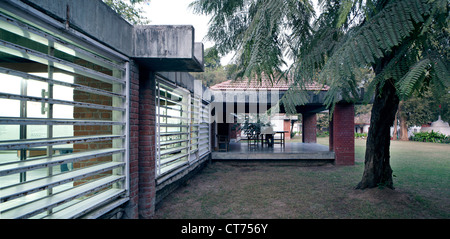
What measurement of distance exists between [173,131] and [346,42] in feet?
14.0

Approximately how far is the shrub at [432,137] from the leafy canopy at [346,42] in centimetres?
2914

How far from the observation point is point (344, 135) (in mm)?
9844

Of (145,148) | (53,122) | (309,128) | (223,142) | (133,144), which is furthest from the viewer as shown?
(309,128)

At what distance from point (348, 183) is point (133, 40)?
6.45m

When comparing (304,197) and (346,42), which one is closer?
(346,42)

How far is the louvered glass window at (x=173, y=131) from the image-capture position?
4.66 metres

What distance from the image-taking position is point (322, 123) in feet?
118

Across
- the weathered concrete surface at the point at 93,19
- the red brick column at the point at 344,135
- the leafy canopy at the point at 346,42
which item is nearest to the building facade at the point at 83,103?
the weathered concrete surface at the point at 93,19

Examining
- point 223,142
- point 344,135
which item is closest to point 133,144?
point 223,142

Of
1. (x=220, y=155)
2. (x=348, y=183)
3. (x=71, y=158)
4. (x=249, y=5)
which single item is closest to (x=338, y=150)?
(x=348, y=183)

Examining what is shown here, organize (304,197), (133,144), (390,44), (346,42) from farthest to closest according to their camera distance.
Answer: (304,197) < (133,144) < (346,42) < (390,44)

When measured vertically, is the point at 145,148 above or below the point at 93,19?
below

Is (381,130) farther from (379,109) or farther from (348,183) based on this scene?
(348,183)

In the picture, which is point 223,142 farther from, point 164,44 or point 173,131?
point 164,44
